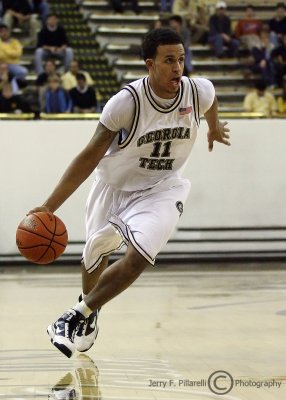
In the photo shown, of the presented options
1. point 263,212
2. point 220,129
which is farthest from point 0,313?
point 263,212

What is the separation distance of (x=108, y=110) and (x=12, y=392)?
1.93 metres

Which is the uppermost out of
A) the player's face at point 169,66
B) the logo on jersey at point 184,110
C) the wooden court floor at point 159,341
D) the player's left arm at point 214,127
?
the player's face at point 169,66

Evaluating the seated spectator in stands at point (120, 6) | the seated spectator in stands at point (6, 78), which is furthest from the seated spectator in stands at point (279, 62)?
the seated spectator in stands at point (6, 78)

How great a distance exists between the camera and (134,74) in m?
18.3

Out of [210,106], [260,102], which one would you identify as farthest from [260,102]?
[210,106]

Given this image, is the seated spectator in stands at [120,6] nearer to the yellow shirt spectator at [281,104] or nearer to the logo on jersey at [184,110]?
the yellow shirt spectator at [281,104]

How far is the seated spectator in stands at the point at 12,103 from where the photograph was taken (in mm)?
14727

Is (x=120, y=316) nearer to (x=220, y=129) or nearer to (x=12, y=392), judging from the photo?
(x=220, y=129)

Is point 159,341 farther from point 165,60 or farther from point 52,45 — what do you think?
point 52,45

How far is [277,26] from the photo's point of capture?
19.6m

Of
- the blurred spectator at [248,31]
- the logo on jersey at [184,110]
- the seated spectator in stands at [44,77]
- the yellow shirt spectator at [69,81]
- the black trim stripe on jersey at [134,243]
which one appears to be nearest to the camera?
the black trim stripe on jersey at [134,243]

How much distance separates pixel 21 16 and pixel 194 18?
121 inches

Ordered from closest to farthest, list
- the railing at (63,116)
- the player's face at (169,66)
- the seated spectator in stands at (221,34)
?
the player's face at (169,66) < the railing at (63,116) < the seated spectator in stands at (221,34)

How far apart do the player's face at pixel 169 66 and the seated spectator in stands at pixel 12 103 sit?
7.99 meters
